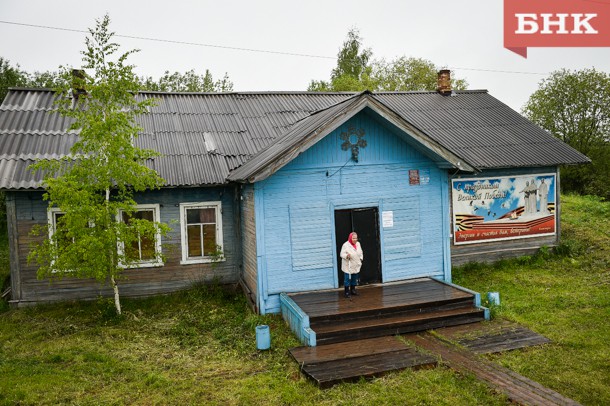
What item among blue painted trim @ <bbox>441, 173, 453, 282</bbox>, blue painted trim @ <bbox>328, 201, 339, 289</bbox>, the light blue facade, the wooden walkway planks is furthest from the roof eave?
the wooden walkway planks

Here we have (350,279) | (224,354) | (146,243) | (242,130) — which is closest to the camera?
(224,354)

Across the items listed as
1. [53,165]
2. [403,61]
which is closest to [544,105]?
[403,61]

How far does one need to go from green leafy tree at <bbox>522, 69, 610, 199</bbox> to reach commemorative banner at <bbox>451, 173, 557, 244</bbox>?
17.0 meters

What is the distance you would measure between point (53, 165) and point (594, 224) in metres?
18.0

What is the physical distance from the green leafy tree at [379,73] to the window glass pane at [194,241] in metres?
27.9

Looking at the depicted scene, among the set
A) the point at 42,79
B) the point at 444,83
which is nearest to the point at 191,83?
the point at 42,79

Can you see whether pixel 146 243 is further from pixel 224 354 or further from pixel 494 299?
pixel 494 299

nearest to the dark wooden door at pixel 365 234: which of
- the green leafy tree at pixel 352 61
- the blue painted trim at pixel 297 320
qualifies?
the blue painted trim at pixel 297 320

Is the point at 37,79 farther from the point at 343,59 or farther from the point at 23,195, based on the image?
the point at 23,195

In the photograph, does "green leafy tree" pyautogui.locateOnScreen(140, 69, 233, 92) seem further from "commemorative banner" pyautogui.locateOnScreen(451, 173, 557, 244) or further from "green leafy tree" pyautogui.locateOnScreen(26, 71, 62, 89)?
"commemorative banner" pyautogui.locateOnScreen(451, 173, 557, 244)

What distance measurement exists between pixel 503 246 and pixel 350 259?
708 centimetres

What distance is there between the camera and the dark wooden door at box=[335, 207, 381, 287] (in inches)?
479

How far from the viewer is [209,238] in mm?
13773

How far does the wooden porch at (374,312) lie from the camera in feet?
32.4
